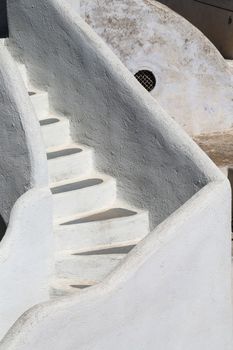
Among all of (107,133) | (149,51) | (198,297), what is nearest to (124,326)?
(198,297)

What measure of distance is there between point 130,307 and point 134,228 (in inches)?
57.3

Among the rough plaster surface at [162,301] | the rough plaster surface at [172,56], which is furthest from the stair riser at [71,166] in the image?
the rough plaster surface at [172,56]

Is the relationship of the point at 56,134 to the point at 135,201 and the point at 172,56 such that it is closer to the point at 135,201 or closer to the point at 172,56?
the point at 135,201

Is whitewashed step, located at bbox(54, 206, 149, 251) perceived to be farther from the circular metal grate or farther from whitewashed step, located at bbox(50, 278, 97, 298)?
the circular metal grate

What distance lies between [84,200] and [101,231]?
14.7 inches

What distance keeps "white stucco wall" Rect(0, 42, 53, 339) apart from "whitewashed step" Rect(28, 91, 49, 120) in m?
0.99

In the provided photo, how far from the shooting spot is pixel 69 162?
7.79 metres

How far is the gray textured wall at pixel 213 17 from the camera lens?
43.7 feet

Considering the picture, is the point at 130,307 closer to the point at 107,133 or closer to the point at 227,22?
the point at 107,133

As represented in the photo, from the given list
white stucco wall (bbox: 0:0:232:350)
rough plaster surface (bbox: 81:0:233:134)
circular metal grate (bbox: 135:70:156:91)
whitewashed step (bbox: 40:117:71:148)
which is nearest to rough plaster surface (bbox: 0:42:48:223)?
whitewashed step (bbox: 40:117:71:148)

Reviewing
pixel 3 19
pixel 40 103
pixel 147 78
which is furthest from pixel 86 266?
pixel 147 78

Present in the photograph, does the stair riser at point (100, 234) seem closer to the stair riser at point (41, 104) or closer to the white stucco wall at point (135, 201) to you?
the white stucco wall at point (135, 201)

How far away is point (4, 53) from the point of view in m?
7.38

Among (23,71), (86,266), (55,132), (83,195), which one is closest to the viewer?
(86,266)
